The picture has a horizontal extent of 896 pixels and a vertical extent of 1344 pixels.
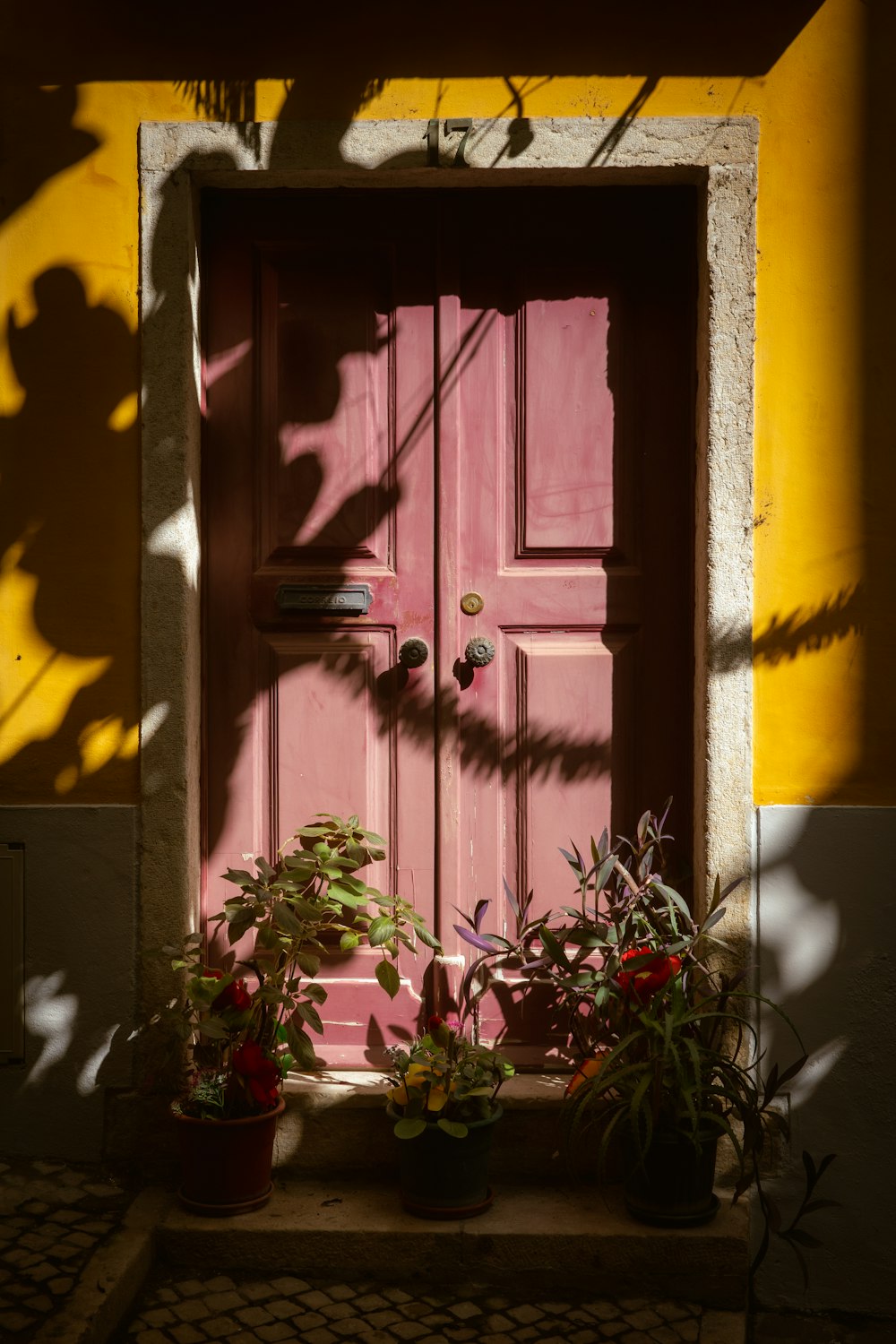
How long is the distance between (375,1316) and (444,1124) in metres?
0.46

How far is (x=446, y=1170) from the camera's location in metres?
2.84

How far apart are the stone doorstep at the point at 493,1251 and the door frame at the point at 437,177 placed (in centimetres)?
66

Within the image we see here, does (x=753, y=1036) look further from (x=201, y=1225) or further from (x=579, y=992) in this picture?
(x=201, y=1225)

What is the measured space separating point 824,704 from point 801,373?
2.95ft

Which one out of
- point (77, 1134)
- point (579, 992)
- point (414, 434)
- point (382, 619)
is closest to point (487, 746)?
point (382, 619)

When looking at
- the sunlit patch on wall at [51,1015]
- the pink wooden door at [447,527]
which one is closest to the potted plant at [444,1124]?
the pink wooden door at [447,527]

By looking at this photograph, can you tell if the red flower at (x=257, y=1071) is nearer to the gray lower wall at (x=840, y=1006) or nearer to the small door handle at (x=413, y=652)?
the small door handle at (x=413, y=652)

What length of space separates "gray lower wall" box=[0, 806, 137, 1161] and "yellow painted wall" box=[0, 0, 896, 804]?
0.11 meters

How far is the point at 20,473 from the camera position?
312 centimetres

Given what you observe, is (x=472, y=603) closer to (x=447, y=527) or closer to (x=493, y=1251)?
(x=447, y=527)

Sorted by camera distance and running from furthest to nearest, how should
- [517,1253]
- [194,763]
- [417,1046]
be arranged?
[194,763], [417,1046], [517,1253]

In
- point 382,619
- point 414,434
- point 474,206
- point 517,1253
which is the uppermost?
Answer: point 474,206

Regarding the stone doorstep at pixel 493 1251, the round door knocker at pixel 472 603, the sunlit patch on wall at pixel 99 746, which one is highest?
the round door knocker at pixel 472 603

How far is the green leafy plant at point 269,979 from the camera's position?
2875mm
